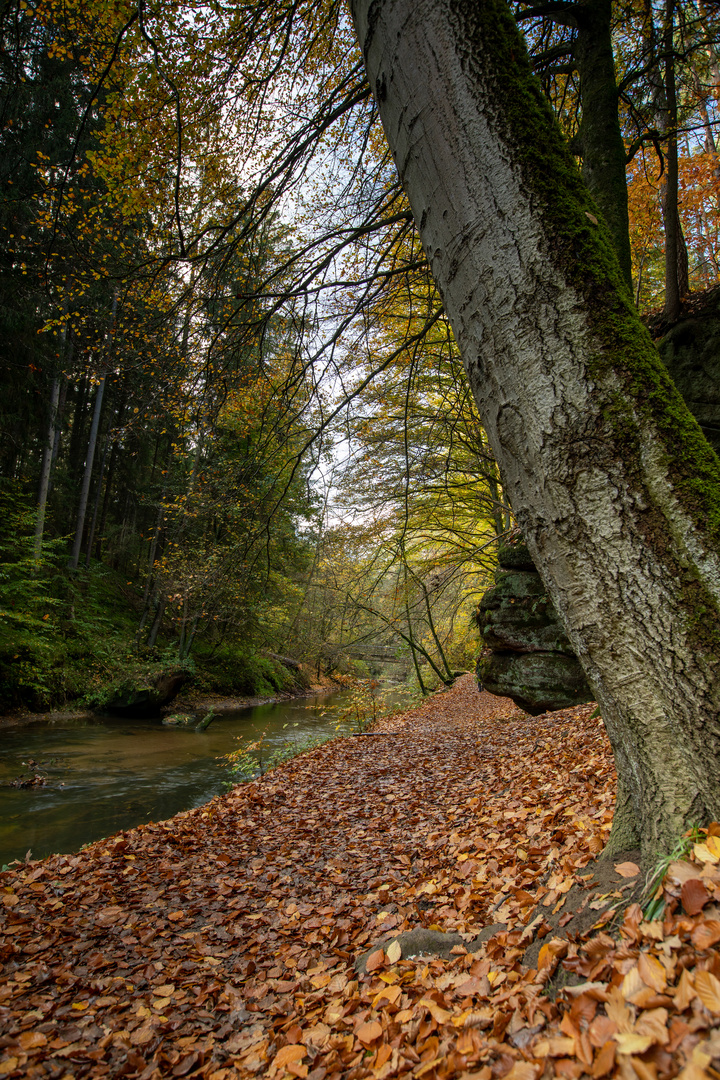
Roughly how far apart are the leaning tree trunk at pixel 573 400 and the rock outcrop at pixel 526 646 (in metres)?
5.66

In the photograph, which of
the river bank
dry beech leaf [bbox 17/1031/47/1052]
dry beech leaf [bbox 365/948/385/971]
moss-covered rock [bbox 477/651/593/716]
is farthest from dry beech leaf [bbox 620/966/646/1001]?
the river bank

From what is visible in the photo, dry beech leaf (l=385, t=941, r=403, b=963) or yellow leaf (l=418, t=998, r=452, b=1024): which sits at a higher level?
yellow leaf (l=418, t=998, r=452, b=1024)

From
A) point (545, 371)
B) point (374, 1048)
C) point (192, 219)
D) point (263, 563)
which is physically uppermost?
point (192, 219)

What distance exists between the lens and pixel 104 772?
290 inches

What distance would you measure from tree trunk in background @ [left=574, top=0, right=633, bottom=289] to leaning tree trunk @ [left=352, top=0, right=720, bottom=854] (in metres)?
1.48

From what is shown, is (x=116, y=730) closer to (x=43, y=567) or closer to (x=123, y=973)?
(x=43, y=567)

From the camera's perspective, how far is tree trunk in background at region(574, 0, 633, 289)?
2686 millimetres

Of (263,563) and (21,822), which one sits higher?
(263,563)

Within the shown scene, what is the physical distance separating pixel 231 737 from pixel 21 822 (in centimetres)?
518

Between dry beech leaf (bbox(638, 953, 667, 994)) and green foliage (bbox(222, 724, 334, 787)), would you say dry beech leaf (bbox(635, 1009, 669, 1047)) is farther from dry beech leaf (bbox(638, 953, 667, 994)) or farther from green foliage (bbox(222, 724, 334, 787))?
green foliage (bbox(222, 724, 334, 787))

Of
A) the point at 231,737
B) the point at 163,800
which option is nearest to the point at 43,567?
the point at 231,737

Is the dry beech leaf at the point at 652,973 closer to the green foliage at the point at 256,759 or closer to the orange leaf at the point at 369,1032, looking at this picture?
the orange leaf at the point at 369,1032

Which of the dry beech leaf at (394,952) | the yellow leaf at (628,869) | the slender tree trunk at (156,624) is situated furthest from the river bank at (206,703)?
the yellow leaf at (628,869)

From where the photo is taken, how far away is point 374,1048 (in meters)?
1.43
